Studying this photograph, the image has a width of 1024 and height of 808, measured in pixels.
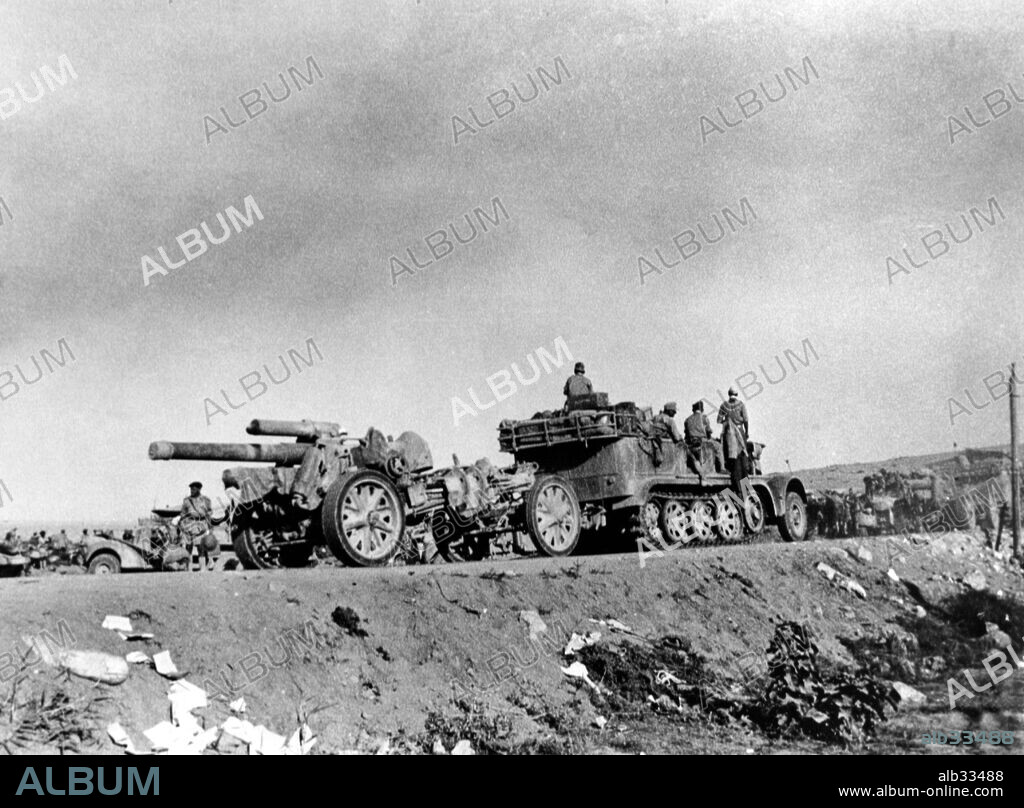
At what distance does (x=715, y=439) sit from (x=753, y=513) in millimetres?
1843

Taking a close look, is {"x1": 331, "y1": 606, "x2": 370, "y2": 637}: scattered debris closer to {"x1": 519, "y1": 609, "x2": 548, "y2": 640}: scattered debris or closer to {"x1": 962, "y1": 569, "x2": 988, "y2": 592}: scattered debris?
{"x1": 519, "y1": 609, "x2": 548, "y2": 640}: scattered debris

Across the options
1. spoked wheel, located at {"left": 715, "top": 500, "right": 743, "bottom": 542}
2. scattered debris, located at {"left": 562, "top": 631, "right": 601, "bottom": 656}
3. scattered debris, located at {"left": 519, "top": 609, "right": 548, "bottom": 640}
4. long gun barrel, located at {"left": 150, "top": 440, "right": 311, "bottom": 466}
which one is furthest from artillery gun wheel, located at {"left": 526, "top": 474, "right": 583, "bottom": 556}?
scattered debris, located at {"left": 562, "top": 631, "right": 601, "bottom": 656}

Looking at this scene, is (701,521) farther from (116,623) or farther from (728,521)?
(116,623)

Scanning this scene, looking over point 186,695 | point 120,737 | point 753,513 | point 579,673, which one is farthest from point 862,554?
point 120,737

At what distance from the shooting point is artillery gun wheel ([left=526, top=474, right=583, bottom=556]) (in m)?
13.4

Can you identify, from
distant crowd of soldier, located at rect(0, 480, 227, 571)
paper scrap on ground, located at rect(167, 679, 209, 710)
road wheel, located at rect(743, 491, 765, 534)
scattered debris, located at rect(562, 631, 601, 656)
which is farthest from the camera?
road wheel, located at rect(743, 491, 765, 534)

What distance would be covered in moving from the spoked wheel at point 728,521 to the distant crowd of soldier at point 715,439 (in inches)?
17.5

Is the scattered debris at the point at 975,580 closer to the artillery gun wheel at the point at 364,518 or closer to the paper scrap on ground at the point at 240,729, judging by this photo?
the artillery gun wheel at the point at 364,518

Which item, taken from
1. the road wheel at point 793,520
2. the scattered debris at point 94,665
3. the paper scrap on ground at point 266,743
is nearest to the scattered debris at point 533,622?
the paper scrap on ground at point 266,743

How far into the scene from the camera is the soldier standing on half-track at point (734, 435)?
695 inches

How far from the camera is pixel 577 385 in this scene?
51.8 ft

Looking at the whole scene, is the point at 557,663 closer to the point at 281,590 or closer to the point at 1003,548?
the point at 281,590

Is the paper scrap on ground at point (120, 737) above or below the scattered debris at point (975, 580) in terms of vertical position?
above

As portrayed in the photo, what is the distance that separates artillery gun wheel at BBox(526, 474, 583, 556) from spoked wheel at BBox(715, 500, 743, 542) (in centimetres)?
391
